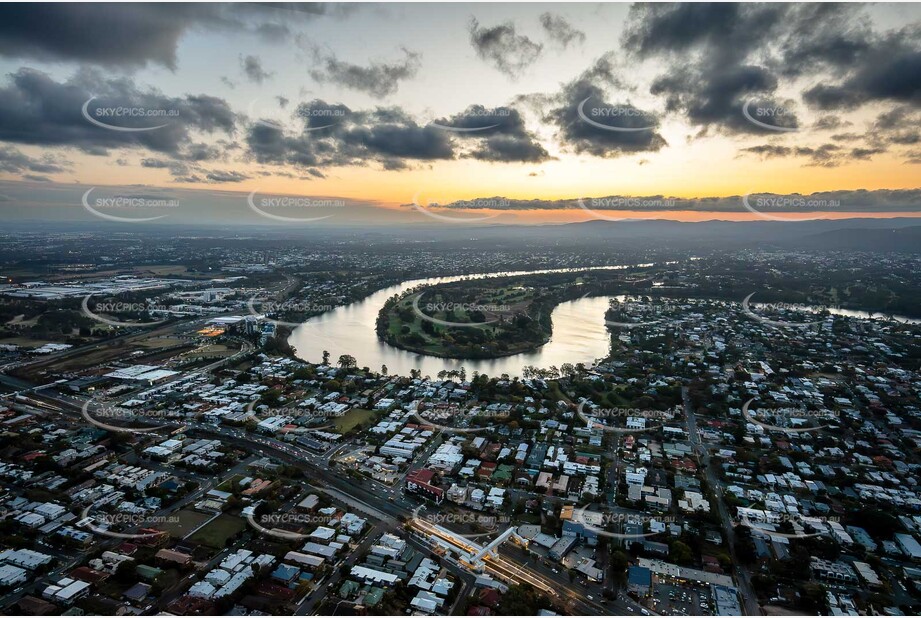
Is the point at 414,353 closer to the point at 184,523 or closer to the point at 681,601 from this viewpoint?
the point at 184,523

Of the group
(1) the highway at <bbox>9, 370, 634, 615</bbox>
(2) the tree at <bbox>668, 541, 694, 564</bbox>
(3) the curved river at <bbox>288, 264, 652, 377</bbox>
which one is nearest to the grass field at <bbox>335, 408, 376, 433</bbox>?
(1) the highway at <bbox>9, 370, 634, 615</bbox>

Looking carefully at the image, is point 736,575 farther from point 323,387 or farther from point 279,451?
point 323,387

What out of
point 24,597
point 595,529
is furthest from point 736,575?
point 24,597

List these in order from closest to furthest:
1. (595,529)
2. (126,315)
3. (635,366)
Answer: (595,529) < (635,366) < (126,315)

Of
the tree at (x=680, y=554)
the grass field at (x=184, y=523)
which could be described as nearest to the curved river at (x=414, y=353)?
the grass field at (x=184, y=523)

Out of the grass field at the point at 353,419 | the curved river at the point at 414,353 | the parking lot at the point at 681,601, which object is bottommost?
the curved river at the point at 414,353

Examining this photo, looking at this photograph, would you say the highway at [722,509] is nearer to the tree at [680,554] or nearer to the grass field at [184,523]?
the tree at [680,554]

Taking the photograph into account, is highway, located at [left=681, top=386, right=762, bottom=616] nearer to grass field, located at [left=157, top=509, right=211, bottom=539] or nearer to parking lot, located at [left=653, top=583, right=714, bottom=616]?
parking lot, located at [left=653, top=583, right=714, bottom=616]
